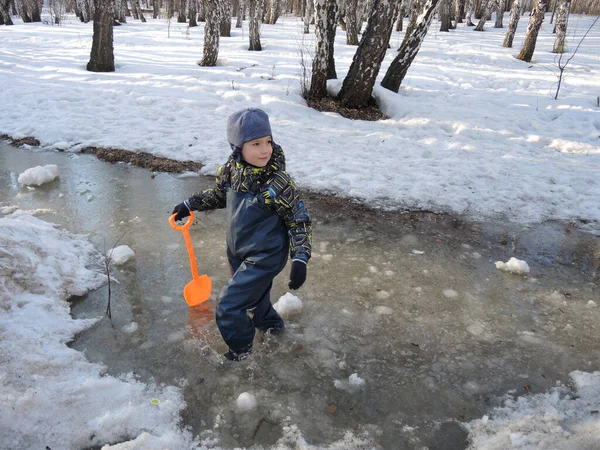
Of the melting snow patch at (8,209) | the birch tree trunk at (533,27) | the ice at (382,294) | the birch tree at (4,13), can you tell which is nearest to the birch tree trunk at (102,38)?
the melting snow patch at (8,209)

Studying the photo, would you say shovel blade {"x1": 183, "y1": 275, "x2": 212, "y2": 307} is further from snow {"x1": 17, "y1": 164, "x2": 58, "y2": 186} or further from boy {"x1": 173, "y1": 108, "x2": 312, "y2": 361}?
snow {"x1": 17, "y1": 164, "x2": 58, "y2": 186}

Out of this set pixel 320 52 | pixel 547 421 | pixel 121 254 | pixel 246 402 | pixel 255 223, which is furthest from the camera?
pixel 320 52

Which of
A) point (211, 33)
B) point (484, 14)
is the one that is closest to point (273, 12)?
point (484, 14)

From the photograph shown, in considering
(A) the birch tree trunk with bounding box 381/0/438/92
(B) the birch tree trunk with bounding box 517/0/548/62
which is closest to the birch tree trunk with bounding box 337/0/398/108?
(A) the birch tree trunk with bounding box 381/0/438/92

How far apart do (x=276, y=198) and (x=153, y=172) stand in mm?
3786

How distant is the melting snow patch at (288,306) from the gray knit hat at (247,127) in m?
1.23

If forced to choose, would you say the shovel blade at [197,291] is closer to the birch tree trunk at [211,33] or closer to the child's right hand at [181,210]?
the child's right hand at [181,210]

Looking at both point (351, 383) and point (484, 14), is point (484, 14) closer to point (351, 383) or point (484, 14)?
point (484, 14)

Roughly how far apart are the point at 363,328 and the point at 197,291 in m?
1.21

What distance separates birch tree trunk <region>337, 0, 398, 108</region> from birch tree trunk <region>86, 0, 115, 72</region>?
18.6 feet

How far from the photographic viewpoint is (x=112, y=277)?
351 cm

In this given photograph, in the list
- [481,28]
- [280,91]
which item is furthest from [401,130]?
[481,28]

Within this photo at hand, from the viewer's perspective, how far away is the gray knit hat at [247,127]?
7.72 feet

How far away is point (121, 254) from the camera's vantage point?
12.3ft
